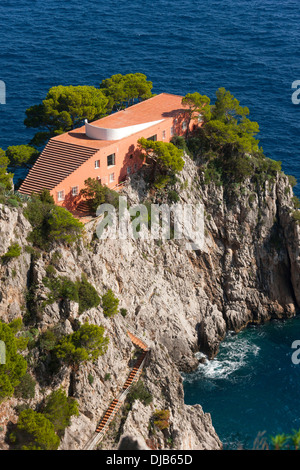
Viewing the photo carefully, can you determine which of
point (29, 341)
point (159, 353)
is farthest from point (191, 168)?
point (29, 341)

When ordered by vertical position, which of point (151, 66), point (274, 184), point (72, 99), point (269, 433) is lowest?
point (269, 433)

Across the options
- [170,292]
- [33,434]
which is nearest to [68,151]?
[170,292]

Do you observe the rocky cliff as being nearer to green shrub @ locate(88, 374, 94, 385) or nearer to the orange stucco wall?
green shrub @ locate(88, 374, 94, 385)

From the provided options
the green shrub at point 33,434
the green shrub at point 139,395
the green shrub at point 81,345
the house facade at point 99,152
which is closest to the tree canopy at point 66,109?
the house facade at point 99,152

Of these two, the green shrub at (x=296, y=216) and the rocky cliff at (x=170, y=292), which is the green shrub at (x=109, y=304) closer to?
the rocky cliff at (x=170, y=292)

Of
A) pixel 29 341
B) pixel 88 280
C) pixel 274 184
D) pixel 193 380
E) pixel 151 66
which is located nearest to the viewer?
pixel 29 341

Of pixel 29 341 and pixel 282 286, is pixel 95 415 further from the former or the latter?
pixel 282 286
